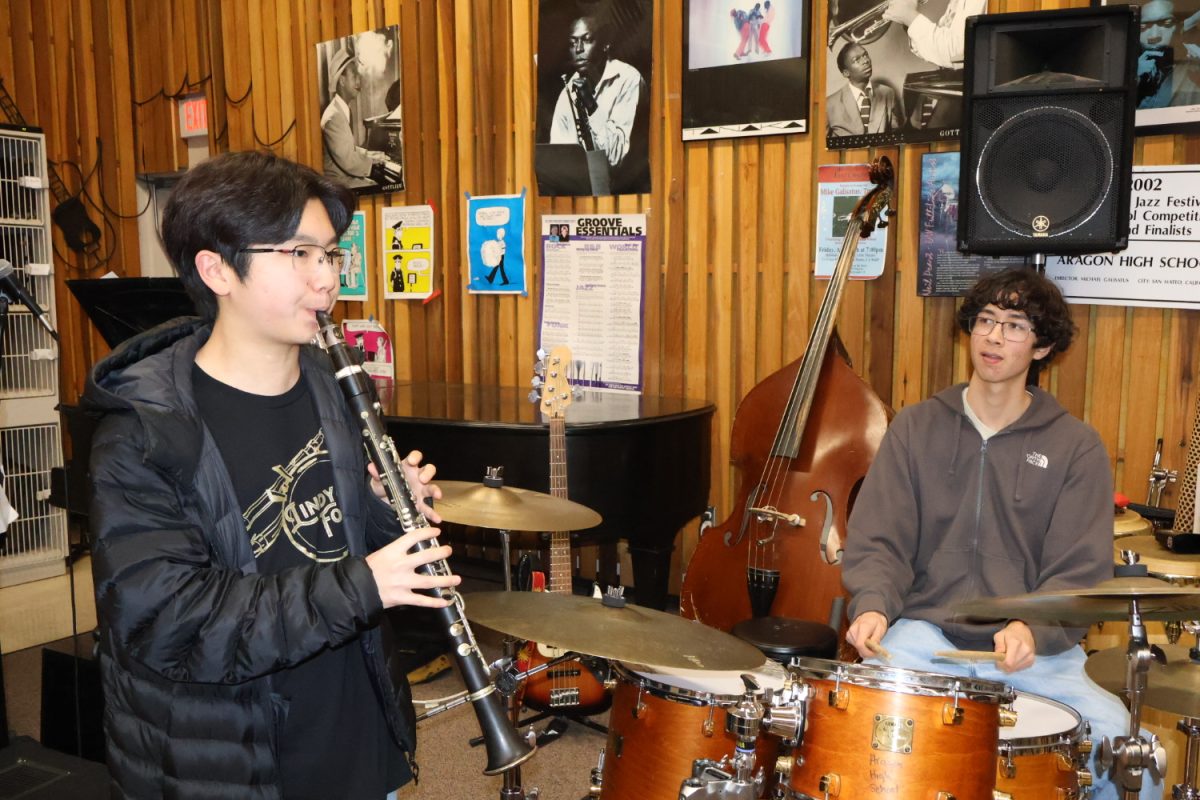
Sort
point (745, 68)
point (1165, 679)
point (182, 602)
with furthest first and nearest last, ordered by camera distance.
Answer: point (745, 68) < point (1165, 679) < point (182, 602)

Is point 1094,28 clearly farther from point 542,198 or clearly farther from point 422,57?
point 422,57

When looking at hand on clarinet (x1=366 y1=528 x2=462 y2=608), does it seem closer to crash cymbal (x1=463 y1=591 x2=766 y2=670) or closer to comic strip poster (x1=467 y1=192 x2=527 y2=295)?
crash cymbal (x1=463 y1=591 x2=766 y2=670)

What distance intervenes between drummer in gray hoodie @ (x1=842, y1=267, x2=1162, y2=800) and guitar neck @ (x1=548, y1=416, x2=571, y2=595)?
3.07 feet

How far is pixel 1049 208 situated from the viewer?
2564 millimetres

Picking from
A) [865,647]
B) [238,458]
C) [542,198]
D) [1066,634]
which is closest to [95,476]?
[238,458]

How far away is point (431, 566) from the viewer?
1.47m

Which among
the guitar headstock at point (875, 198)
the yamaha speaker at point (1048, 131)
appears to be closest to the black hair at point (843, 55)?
the guitar headstock at point (875, 198)

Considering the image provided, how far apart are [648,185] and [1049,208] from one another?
171 centimetres

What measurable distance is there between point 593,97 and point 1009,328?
7.24 ft

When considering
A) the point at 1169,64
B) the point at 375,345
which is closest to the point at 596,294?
the point at 375,345

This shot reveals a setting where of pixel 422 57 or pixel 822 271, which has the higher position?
pixel 422 57

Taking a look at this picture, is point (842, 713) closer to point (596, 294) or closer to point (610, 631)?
point (610, 631)

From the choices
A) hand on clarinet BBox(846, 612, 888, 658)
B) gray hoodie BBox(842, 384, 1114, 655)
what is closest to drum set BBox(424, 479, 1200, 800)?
hand on clarinet BBox(846, 612, 888, 658)

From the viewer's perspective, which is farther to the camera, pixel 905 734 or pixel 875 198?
pixel 875 198
